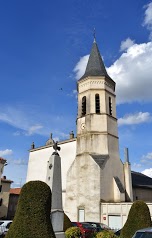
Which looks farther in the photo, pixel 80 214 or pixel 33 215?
pixel 80 214

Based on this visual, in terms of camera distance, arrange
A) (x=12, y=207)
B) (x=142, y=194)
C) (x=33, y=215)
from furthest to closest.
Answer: (x=12, y=207) < (x=142, y=194) < (x=33, y=215)

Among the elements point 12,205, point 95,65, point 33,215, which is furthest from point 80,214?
point 12,205

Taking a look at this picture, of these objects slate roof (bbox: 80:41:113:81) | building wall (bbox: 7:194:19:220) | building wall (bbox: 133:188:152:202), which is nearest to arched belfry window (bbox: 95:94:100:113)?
slate roof (bbox: 80:41:113:81)

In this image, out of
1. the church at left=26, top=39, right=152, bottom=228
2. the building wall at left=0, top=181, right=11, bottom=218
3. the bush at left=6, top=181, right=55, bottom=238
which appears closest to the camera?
the bush at left=6, top=181, right=55, bottom=238

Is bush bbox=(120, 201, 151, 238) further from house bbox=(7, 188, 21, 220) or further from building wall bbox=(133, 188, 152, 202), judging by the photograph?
house bbox=(7, 188, 21, 220)

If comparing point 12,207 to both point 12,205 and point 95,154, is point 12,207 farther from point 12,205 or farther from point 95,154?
point 95,154

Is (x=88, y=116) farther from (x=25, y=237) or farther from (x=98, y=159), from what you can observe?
(x=25, y=237)

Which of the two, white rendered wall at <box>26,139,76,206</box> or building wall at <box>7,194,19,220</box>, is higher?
white rendered wall at <box>26,139,76,206</box>

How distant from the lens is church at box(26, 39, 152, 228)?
879 inches

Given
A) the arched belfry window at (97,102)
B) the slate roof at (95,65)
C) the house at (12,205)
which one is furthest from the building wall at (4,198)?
the slate roof at (95,65)

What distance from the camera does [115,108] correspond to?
28.5 metres

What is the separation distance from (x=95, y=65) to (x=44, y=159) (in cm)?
1342

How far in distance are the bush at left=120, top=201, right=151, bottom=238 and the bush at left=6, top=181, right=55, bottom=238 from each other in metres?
5.22

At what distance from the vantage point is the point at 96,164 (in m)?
23.6
